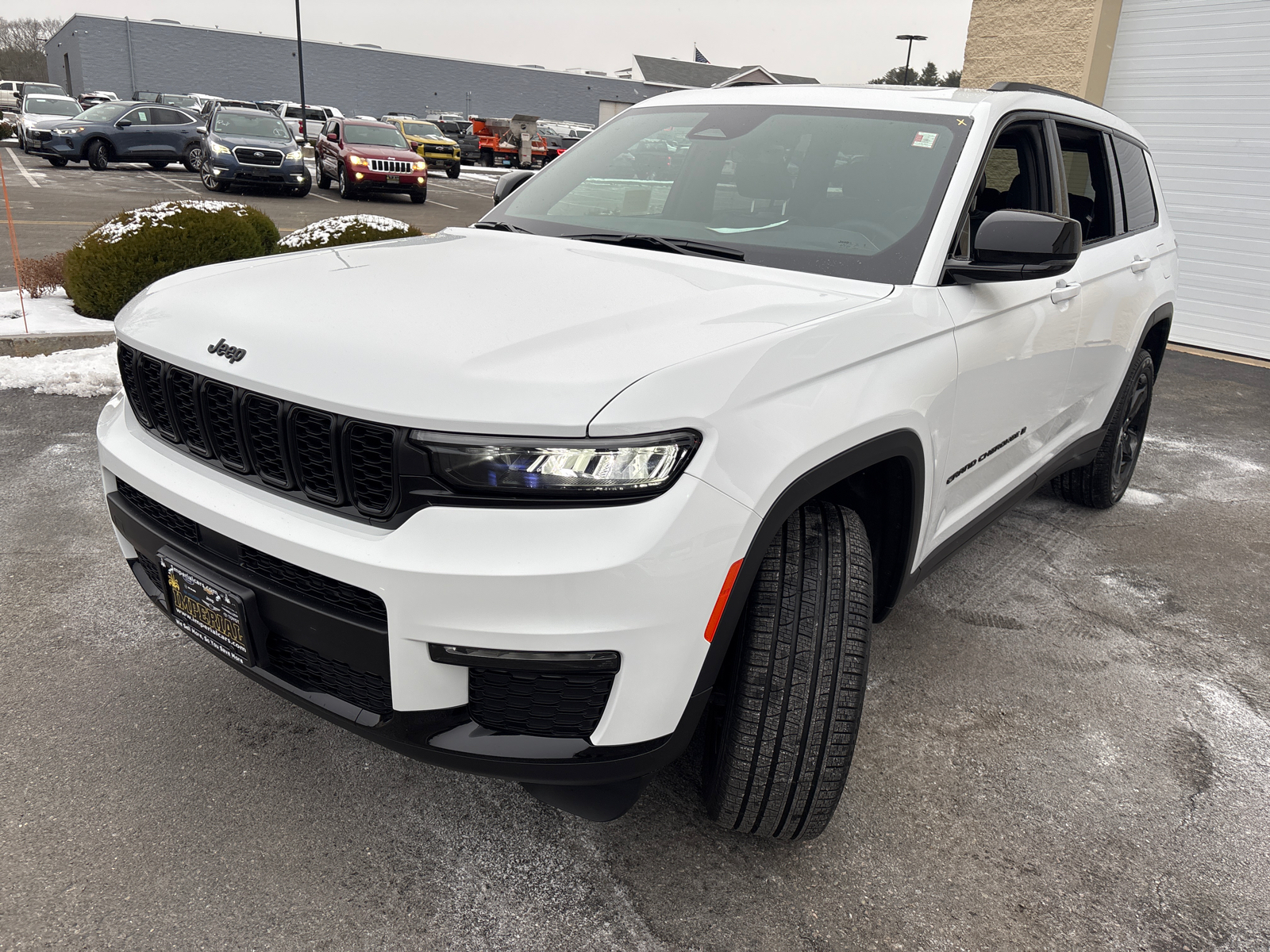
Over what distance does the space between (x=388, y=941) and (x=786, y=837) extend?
35.3 inches

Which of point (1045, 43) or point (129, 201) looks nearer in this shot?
point (1045, 43)

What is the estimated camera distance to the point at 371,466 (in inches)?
68.6

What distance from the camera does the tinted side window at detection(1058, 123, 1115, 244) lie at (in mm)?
3652

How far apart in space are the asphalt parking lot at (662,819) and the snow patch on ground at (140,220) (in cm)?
404

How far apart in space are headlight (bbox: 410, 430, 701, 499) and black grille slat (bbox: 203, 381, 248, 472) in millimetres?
554

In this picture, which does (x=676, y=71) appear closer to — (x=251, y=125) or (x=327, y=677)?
(x=251, y=125)

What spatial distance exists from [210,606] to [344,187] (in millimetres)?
19718

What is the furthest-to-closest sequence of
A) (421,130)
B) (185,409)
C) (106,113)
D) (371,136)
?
1. (421,130)
2. (106,113)
3. (371,136)
4. (185,409)

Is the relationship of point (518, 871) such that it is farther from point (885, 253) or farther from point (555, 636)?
point (885, 253)

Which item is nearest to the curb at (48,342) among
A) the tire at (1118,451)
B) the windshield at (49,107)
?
the tire at (1118,451)

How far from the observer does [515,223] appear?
312 centimetres

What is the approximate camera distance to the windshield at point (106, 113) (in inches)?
925

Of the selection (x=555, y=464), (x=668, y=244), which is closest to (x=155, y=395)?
(x=555, y=464)

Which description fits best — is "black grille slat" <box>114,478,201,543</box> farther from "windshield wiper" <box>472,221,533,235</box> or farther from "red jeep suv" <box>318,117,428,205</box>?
"red jeep suv" <box>318,117,428,205</box>
